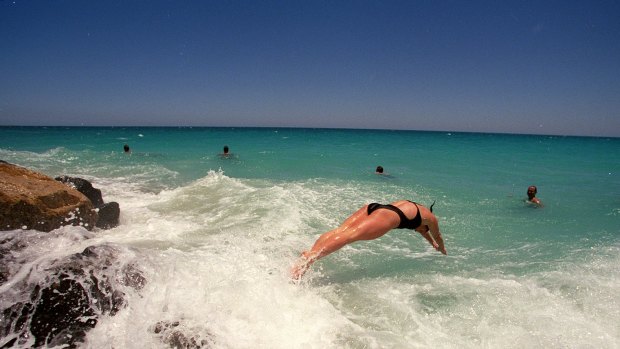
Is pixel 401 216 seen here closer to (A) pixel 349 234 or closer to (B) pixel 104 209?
(A) pixel 349 234

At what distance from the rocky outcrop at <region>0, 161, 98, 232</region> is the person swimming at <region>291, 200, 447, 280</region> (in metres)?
4.05

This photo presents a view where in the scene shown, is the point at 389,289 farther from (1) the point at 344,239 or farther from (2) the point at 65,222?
(2) the point at 65,222

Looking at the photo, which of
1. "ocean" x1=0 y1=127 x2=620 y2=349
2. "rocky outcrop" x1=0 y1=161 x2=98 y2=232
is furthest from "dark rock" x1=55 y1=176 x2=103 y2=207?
"rocky outcrop" x1=0 y1=161 x2=98 y2=232

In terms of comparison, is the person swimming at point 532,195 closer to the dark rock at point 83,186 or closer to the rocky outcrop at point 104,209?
the rocky outcrop at point 104,209

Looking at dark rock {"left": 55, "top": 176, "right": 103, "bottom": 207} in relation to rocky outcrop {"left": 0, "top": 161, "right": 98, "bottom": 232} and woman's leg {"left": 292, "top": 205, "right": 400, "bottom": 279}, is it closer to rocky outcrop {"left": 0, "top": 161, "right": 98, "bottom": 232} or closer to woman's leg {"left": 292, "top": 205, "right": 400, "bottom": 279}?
rocky outcrop {"left": 0, "top": 161, "right": 98, "bottom": 232}

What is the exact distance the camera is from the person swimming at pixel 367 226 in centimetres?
411

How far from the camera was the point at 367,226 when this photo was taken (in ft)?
14.1

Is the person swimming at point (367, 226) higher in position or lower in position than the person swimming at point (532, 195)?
higher

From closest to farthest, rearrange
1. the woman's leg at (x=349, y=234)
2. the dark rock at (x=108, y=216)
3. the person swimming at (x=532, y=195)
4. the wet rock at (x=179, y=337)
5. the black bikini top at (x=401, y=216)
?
the wet rock at (x=179, y=337) < the woman's leg at (x=349, y=234) < the black bikini top at (x=401, y=216) < the dark rock at (x=108, y=216) < the person swimming at (x=532, y=195)

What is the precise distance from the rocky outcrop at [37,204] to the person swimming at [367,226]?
4046 millimetres

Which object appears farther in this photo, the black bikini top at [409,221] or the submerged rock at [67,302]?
the black bikini top at [409,221]

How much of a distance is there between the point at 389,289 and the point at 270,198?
5.50 m

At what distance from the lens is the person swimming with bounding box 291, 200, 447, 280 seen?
4.11 m


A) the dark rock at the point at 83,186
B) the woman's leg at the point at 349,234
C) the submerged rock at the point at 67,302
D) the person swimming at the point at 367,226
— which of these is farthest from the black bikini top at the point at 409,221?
the dark rock at the point at 83,186
